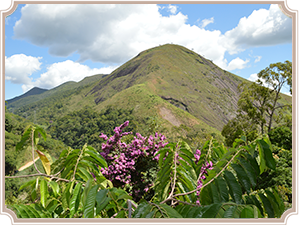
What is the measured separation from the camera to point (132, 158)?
318cm

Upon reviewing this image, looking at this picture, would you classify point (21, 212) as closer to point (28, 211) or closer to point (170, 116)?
point (28, 211)

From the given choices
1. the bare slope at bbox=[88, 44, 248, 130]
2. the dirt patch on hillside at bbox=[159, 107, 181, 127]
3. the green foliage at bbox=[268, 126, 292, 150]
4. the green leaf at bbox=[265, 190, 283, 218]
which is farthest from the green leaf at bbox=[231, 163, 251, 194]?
the dirt patch on hillside at bbox=[159, 107, 181, 127]

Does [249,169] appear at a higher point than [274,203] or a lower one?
higher

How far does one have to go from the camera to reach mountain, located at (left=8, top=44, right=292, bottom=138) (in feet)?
153

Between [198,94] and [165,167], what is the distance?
6129cm

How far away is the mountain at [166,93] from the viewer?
46.7 m

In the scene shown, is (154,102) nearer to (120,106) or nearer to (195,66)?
(120,106)

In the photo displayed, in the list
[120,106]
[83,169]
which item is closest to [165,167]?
[83,169]

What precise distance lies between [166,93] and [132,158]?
56.5 m

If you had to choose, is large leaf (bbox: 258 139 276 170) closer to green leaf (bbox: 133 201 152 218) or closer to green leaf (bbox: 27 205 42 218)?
Answer: green leaf (bbox: 133 201 152 218)

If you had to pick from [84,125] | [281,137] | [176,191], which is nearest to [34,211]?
[176,191]

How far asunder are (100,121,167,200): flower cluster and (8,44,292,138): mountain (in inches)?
1315

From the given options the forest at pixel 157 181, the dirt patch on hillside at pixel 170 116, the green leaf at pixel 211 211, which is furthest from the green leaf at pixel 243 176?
the dirt patch on hillside at pixel 170 116

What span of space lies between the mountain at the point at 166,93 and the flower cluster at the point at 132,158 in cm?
3341
